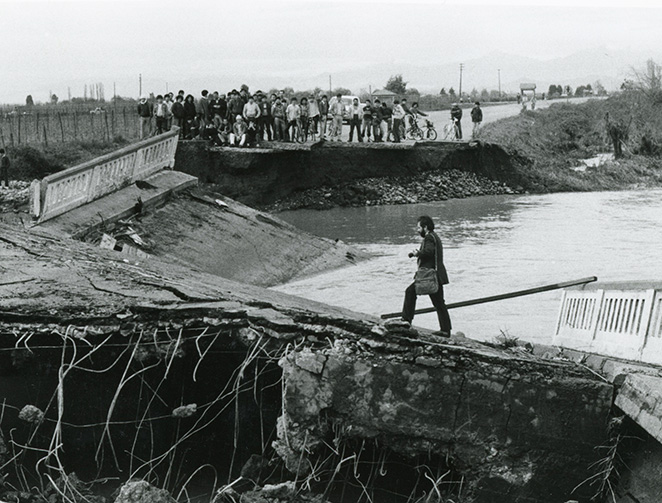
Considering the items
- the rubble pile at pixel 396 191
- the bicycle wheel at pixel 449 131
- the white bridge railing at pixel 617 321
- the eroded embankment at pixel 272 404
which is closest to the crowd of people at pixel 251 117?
the rubble pile at pixel 396 191

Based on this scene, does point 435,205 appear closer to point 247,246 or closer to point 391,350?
point 247,246

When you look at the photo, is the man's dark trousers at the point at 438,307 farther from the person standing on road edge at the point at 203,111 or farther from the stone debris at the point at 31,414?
the person standing on road edge at the point at 203,111

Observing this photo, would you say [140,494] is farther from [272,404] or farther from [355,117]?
[355,117]

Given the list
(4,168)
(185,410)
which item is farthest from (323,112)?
(185,410)

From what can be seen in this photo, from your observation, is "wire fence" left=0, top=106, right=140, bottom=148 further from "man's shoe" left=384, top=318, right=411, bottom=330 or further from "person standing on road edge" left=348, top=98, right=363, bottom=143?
"man's shoe" left=384, top=318, right=411, bottom=330

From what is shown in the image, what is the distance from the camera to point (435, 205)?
36.3 metres

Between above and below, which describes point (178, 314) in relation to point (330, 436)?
above

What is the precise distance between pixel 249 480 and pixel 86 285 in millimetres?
2694

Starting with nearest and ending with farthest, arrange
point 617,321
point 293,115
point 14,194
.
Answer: point 617,321 → point 14,194 → point 293,115

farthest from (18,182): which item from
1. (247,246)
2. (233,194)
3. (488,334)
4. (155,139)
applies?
(488,334)

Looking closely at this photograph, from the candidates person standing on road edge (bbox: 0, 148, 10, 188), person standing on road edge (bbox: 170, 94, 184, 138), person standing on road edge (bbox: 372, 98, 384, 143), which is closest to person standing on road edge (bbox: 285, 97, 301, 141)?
person standing on road edge (bbox: 372, 98, 384, 143)

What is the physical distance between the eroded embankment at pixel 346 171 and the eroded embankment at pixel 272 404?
81.1 ft

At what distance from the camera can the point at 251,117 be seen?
1276 inches

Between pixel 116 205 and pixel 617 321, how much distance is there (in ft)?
42.9
